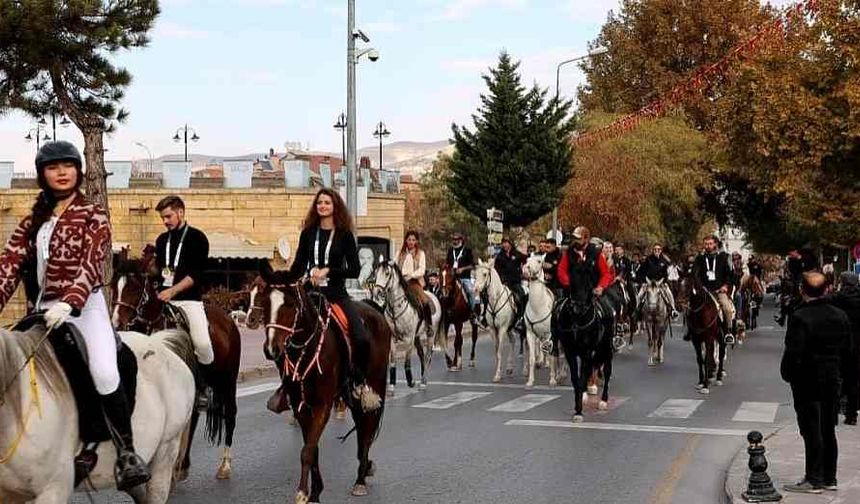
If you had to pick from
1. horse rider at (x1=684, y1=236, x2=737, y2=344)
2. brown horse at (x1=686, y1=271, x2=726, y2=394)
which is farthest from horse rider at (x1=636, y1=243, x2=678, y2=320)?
brown horse at (x1=686, y1=271, x2=726, y2=394)

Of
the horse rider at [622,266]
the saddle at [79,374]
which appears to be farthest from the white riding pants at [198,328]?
the horse rider at [622,266]

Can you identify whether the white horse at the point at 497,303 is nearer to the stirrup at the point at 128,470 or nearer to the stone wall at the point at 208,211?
the stirrup at the point at 128,470

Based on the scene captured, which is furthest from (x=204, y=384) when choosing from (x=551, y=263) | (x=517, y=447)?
(x=551, y=263)

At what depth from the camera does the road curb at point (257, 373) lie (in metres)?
19.9

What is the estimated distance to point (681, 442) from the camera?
518 inches

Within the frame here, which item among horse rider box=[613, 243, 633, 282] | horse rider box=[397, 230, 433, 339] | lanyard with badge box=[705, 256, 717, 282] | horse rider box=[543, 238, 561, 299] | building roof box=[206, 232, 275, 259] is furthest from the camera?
building roof box=[206, 232, 275, 259]

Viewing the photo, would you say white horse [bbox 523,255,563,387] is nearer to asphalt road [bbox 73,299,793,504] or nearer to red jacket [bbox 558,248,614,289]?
asphalt road [bbox 73,299,793,504]

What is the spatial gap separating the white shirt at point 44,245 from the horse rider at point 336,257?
3.44 m

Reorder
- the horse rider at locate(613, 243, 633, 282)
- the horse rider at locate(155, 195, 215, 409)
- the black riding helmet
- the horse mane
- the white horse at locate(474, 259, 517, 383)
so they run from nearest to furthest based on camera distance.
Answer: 1. the horse mane
2. the black riding helmet
3. the horse rider at locate(155, 195, 215, 409)
4. the white horse at locate(474, 259, 517, 383)
5. the horse rider at locate(613, 243, 633, 282)

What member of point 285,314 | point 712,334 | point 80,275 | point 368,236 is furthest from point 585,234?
point 368,236

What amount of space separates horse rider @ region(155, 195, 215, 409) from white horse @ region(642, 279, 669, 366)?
1453 centimetres

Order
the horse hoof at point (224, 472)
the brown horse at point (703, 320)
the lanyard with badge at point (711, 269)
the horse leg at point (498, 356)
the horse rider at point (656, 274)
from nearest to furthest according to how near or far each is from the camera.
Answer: the horse hoof at point (224, 472), the brown horse at point (703, 320), the lanyard with badge at point (711, 269), the horse leg at point (498, 356), the horse rider at point (656, 274)

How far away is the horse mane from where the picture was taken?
567 cm

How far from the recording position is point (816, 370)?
9594 millimetres
